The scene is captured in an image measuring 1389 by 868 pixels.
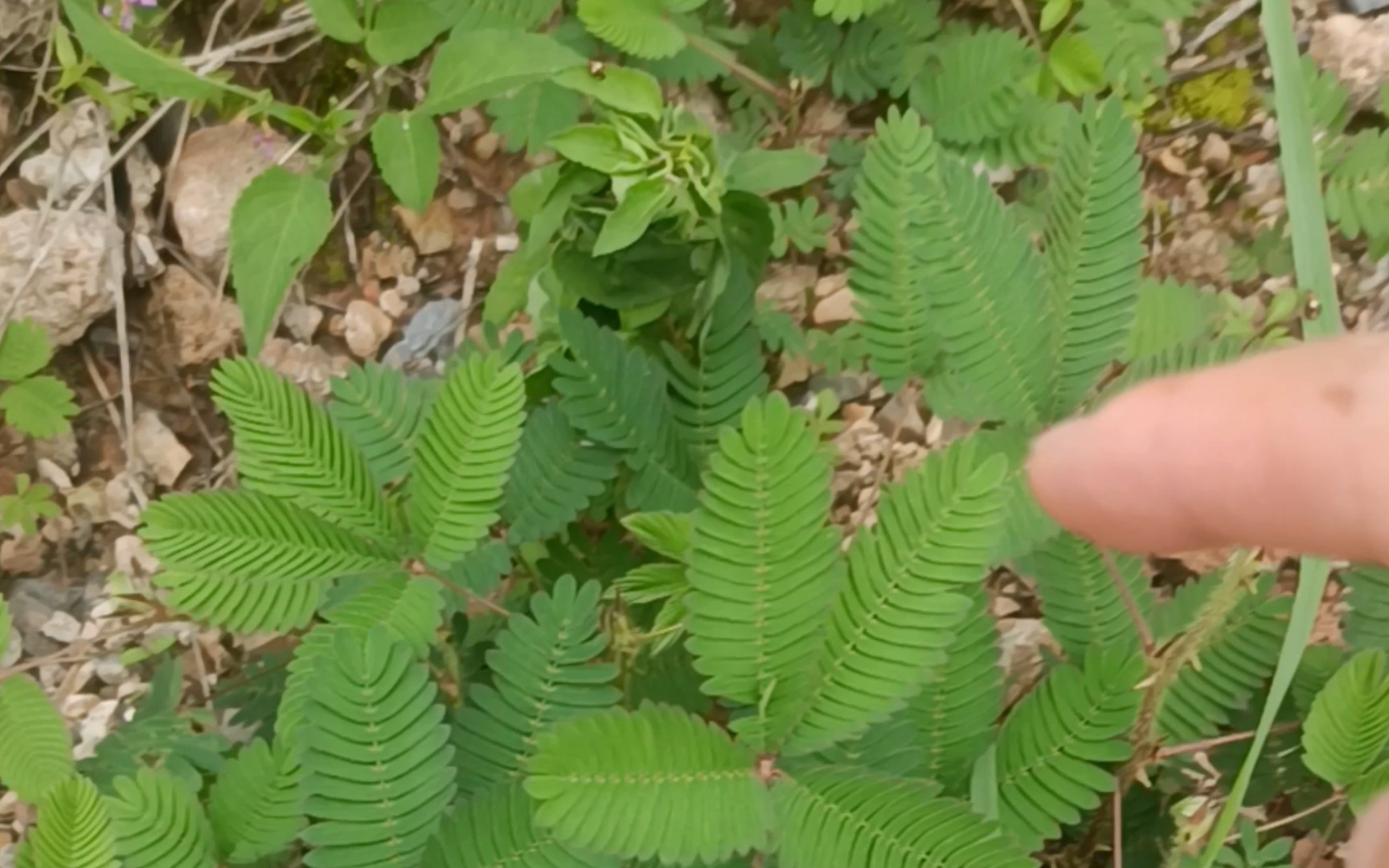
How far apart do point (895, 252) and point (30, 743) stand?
957mm

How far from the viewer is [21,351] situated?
60.6 inches

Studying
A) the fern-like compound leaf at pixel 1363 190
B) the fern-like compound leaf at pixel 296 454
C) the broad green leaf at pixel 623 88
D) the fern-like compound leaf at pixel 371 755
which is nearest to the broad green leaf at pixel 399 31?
the broad green leaf at pixel 623 88

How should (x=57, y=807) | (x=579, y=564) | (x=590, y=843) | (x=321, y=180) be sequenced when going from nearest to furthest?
(x=590, y=843), (x=57, y=807), (x=579, y=564), (x=321, y=180)

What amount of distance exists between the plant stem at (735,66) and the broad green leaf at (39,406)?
0.91 metres

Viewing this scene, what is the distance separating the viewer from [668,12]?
1.39 m

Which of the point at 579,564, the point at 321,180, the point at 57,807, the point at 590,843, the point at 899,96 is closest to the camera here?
the point at 590,843

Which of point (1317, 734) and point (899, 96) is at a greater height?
point (899, 96)

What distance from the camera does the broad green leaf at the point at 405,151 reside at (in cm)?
128

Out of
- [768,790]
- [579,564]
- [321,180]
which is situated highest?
[321,180]

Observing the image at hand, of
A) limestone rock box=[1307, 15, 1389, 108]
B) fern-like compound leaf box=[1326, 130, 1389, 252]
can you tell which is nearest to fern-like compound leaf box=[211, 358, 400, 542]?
fern-like compound leaf box=[1326, 130, 1389, 252]

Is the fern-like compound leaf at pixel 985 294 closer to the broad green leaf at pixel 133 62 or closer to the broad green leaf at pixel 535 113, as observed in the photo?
the broad green leaf at pixel 535 113

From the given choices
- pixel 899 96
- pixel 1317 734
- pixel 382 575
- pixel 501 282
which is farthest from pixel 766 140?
pixel 1317 734

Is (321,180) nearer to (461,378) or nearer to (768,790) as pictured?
(461,378)

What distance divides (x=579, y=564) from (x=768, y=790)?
0.48m
